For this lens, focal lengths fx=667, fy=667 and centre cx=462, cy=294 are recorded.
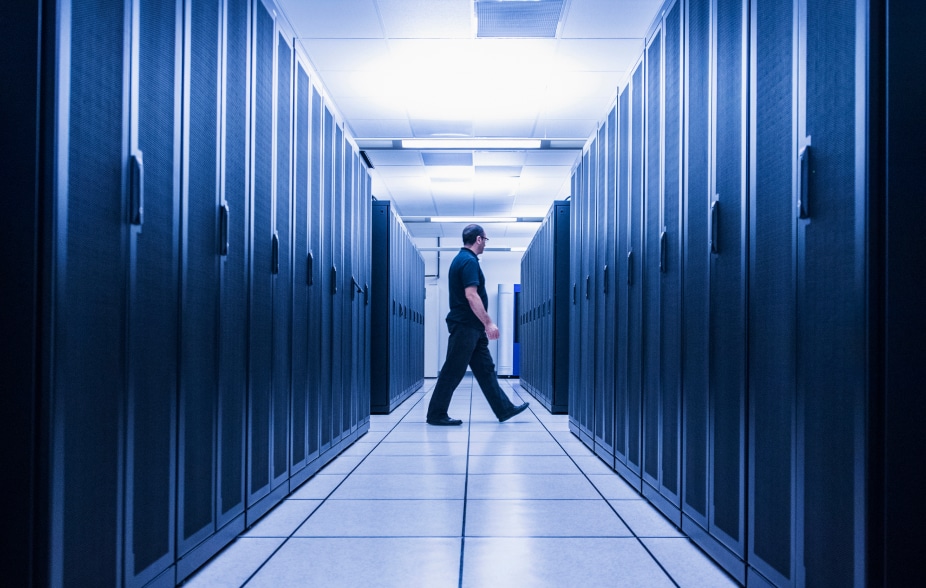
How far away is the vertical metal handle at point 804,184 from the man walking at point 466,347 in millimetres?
3597

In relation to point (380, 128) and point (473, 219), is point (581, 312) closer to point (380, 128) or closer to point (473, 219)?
point (380, 128)

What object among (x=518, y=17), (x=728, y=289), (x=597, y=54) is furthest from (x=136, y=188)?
(x=597, y=54)

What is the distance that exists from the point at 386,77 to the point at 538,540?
13.7 ft

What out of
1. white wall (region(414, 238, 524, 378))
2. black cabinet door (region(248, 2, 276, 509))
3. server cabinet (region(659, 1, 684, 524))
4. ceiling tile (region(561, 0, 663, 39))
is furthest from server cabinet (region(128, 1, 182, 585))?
white wall (region(414, 238, 524, 378))

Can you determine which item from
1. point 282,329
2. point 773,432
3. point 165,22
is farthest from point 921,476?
point 282,329

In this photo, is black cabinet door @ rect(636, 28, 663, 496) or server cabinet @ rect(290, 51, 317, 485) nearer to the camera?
black cabinet door @ rect(636, 28, 663, 496)

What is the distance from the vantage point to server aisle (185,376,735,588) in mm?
1755

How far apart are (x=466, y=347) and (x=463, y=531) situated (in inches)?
113

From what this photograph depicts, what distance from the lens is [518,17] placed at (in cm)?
430

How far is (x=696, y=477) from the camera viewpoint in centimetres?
207

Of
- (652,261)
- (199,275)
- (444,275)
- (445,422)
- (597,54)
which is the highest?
(597,54)

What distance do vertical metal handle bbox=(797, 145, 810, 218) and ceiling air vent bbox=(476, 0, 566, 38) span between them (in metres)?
3.14

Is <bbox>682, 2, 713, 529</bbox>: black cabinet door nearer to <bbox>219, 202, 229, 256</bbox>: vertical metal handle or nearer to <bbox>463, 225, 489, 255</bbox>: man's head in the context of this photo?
<bbox>219, 202, 229, 256</bbox>: vertical metal handle

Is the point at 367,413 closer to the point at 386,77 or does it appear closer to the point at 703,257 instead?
the point at 386,77
